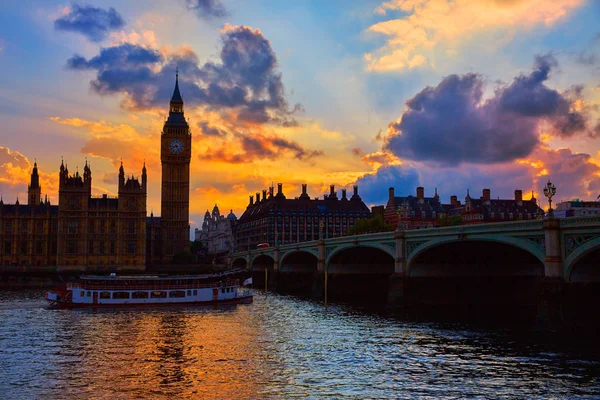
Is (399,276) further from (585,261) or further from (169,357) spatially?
(169,357)

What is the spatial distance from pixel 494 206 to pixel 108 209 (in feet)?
318

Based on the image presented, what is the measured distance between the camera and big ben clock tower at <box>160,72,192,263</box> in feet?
580

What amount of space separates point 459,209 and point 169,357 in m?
140

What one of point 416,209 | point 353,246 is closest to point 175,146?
point 416,209

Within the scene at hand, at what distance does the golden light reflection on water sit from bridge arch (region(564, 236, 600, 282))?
25.1 metres

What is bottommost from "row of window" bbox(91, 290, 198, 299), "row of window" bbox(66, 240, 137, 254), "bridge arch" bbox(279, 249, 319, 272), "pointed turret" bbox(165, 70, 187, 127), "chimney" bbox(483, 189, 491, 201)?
→ "row of window" bbox(91, 290, 198, 299)

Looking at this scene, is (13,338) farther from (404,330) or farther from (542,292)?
(542,292)

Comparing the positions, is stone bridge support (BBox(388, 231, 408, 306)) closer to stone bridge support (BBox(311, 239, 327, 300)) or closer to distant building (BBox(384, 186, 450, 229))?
stone bridge support (BBox(311, 239, 327, 300))

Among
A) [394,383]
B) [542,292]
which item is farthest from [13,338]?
[542,292]

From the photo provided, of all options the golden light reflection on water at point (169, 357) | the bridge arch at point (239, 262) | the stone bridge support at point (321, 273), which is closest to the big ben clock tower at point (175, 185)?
the bridge arch at point (239, 262)

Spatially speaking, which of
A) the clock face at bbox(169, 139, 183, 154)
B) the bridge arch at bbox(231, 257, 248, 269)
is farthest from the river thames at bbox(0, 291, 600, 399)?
the clock face at bbox(169, 139, 183, 154)

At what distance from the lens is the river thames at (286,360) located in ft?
103

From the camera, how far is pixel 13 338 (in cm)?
4797

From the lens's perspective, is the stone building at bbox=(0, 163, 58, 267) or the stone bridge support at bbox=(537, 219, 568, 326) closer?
the stone bridge support at bbox=(537, 219, 568, 326)
